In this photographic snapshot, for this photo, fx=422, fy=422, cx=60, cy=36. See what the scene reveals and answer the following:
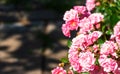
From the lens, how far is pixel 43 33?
245 inches

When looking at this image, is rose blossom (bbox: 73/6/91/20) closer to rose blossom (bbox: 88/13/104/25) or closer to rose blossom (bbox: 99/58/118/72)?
rose blossom (bbox: 88/13/104/25)

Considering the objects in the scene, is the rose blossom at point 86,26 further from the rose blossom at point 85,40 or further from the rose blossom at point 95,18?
the rose blossom at point 85,40

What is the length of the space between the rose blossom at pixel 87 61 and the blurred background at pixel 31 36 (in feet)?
10.5

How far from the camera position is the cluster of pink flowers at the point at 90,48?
87.7 inches

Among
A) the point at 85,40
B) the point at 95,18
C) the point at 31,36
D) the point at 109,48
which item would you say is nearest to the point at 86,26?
the point at 95,18

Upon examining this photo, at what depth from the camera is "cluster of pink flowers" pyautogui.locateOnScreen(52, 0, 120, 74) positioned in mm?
2227

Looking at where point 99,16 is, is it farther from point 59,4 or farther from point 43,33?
point 59,4

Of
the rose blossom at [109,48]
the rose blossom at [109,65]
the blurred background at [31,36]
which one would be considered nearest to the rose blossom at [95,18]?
the rose blossom at [109,48]

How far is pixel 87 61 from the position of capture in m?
2.22

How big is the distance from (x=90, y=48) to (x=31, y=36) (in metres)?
3.94

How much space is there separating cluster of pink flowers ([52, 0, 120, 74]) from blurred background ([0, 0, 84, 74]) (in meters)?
2.87

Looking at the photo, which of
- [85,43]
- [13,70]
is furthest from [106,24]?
[13,70]

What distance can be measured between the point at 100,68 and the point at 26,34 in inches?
158

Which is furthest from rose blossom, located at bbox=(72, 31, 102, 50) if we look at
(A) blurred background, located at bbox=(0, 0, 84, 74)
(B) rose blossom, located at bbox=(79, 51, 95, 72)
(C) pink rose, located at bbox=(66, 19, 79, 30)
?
(A) blurred background, located at bbox=(0, 0, 84, 74)
